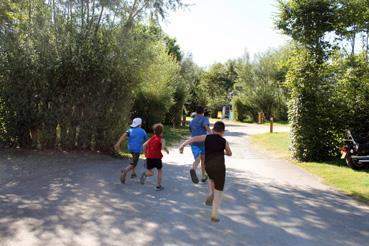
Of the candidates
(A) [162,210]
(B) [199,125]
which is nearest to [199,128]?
(B) [199,125]

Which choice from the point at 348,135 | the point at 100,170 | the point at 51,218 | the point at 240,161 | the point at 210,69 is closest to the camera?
the point at 51,218

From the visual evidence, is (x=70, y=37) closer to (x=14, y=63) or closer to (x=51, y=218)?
(x=14, y=63)

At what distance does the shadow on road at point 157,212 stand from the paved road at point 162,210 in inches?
0.5

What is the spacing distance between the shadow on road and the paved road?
1cm

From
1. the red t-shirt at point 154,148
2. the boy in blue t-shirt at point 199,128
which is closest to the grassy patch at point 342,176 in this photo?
the boy in blue t-shirt at point 199,128

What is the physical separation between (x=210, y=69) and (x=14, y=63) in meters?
58.8

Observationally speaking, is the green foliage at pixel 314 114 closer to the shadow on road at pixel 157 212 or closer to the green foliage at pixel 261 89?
the shadow on road at pixel 157 212

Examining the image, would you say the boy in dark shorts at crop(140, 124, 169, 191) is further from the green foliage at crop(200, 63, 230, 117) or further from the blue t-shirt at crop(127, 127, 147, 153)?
the green foliage at crop(200, 63, 230, 117)

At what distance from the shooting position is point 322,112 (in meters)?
14.5

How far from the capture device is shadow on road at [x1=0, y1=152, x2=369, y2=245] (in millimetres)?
5770

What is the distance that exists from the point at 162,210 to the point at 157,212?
0.17 meters

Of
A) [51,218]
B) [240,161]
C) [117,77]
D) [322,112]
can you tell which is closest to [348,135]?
[322,112]

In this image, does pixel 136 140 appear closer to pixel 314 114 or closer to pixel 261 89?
pixel 314 114

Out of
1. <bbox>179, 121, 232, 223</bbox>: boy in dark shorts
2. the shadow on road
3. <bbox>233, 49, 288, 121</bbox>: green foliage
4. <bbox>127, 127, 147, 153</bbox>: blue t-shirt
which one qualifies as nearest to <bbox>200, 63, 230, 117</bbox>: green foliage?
<bbox>233, 49, 288, 121</bbox>: green foliage
